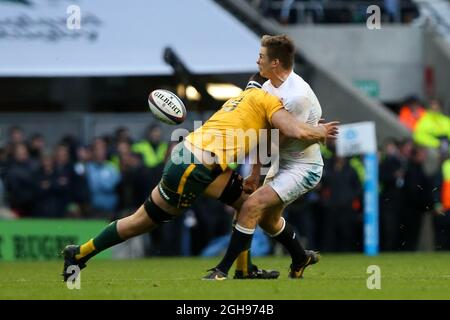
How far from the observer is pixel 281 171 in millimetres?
11812

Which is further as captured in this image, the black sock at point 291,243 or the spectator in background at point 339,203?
the spectator in background at point 339,203

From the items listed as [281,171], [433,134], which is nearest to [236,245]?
[281,171]

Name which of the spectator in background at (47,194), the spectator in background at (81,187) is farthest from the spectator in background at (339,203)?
the spectator in background at (47,194)

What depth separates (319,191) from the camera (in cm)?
2178

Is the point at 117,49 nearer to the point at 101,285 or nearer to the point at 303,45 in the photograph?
the point at 303,45

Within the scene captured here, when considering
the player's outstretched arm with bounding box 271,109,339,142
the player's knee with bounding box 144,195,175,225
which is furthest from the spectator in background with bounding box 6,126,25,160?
the player's outstretched arm with bounding box 271,109,339,142

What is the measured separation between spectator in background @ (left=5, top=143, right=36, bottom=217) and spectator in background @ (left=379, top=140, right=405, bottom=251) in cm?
571

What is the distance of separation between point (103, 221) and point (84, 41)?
4.71 metres

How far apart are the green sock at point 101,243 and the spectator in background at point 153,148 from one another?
981 cm

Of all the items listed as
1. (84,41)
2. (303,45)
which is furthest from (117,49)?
(303,45)

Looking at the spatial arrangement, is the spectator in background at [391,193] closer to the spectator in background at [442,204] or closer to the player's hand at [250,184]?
the spectator in background at [442,204]

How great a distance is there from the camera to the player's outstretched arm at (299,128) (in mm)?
11094

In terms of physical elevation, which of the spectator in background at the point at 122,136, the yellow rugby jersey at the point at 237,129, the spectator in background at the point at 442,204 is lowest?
the spectator in background at the point at 442,204

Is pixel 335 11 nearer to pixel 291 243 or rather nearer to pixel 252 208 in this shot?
pixel 291 243
